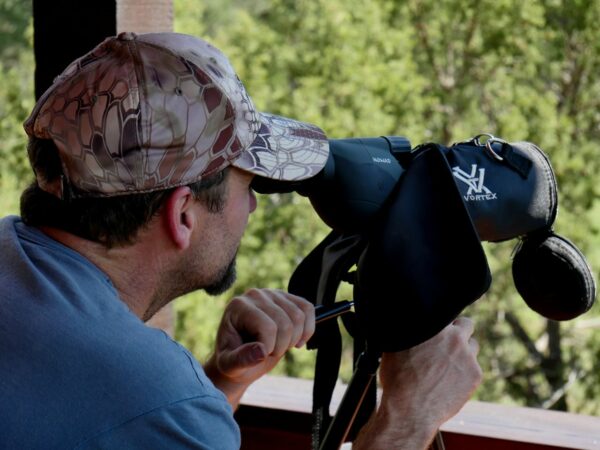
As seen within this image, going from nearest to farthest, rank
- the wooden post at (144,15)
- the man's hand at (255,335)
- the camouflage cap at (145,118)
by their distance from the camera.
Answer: the camouflage cap at (145,118) < the man's hand at (255,335) < the wooden post at (144,15)

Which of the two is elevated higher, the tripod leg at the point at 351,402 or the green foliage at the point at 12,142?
the tripod leg at the point at 351,402

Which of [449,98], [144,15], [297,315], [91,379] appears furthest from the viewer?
[449,98]

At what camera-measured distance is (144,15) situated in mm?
1654

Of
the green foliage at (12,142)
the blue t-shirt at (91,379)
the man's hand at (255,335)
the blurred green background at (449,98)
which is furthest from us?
the blurred green background at (449,98)

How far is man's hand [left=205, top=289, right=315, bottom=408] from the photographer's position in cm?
120

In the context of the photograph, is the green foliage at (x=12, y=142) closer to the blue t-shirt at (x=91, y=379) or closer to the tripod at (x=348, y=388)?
the tripod at (x=348, y=388)

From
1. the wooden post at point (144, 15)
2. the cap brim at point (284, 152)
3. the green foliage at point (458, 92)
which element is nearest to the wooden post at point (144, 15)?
the wooden post at point (144, 15)

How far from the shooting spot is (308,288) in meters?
1.37

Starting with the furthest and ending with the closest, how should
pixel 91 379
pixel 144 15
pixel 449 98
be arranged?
pixel 449 98, pixel 144 15, pixel 91 379

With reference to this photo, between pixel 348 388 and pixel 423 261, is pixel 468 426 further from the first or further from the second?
pixel 423 261

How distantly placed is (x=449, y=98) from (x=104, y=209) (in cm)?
720

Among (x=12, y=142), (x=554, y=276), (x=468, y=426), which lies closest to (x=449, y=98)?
(x=12, y=142)

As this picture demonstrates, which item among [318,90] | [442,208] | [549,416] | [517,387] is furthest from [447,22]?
[442,208]

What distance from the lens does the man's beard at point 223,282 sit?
Answer: 117 centimetres
